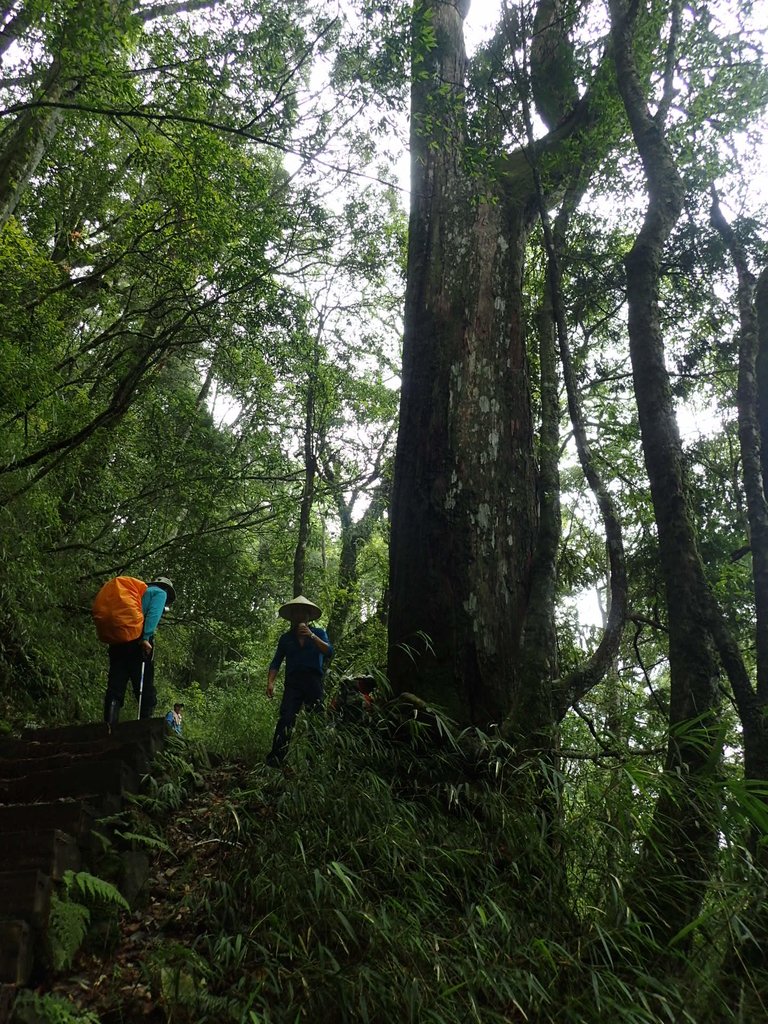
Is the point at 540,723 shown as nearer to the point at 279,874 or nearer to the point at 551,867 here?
the point at 551,867

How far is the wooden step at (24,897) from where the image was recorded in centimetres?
287

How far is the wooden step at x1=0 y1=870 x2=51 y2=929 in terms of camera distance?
287 centimetres

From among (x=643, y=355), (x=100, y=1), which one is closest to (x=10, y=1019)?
(x=643, y=355)

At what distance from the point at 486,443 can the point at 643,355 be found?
1186 mm

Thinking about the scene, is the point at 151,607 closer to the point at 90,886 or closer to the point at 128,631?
the point at 128,631

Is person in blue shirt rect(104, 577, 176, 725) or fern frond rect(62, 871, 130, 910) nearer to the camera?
fern frond rect(62, 871, 130, 910)

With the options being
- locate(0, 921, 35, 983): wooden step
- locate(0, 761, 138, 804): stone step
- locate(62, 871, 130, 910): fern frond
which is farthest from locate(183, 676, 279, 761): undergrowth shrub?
locate(0, 921, 35, 983): wooden step

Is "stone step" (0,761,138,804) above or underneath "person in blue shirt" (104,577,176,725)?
underneath

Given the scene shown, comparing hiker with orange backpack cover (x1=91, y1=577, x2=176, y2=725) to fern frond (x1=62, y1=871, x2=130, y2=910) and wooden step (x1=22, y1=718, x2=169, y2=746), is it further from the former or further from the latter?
fern frond (x1=62, y1=871, x2=130, y2=910)

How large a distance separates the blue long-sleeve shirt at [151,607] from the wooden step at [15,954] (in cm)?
395

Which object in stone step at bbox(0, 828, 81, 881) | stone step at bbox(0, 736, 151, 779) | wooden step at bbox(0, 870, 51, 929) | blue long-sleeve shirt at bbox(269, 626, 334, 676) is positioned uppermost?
blue long-sleeve shirt at bbox(269, 626, 334, 676)

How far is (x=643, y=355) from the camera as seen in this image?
14.2 feet

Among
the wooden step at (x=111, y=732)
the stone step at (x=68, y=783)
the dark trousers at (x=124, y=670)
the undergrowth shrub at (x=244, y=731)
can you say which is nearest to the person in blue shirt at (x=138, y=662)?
the dark trousers at (x=124, y=670)

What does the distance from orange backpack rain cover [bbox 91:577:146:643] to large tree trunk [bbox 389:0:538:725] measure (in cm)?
314
